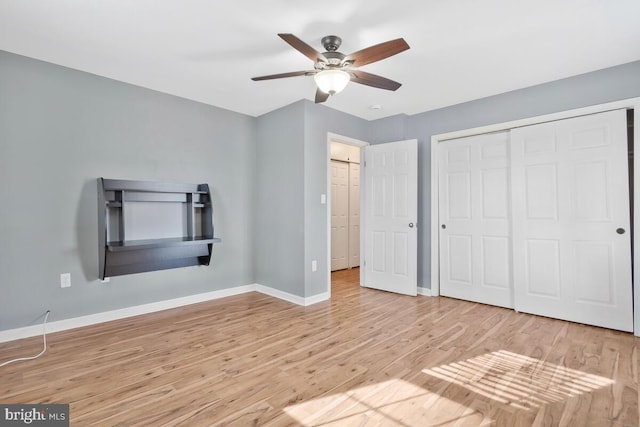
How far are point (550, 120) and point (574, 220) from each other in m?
1.02

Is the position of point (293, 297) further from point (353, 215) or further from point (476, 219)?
point (353, 215)

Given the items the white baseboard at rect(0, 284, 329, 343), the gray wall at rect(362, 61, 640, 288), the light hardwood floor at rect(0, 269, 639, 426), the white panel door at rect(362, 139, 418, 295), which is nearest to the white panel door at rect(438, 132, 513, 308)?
the gray wall at rect(362, 61, 640, 288)

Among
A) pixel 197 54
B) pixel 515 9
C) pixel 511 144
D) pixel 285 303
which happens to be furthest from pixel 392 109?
pixel 285 303

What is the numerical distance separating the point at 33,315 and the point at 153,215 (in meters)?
1.30

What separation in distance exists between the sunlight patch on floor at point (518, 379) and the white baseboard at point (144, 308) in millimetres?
1899

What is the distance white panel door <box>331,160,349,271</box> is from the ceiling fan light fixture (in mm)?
3354

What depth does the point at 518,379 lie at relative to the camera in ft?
6.81

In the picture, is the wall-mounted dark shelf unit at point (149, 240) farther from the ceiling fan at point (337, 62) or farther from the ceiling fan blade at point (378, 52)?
the ceiling fan blade at point (378, 52)

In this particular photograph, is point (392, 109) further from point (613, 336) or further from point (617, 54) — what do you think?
point (613, 336)

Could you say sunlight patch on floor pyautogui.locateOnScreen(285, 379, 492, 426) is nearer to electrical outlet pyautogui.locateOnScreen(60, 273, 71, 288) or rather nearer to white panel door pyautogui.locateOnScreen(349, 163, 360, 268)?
electrical outlet pyautogui.locateOnScreen(60, 273, 71, 288)

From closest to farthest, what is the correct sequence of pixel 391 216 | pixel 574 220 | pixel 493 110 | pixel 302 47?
pixel 302 47 → pixel 574 220 → pixel 493 110 → pixel 391 216

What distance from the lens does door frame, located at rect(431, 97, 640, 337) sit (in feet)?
9.05

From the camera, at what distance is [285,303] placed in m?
3.78
